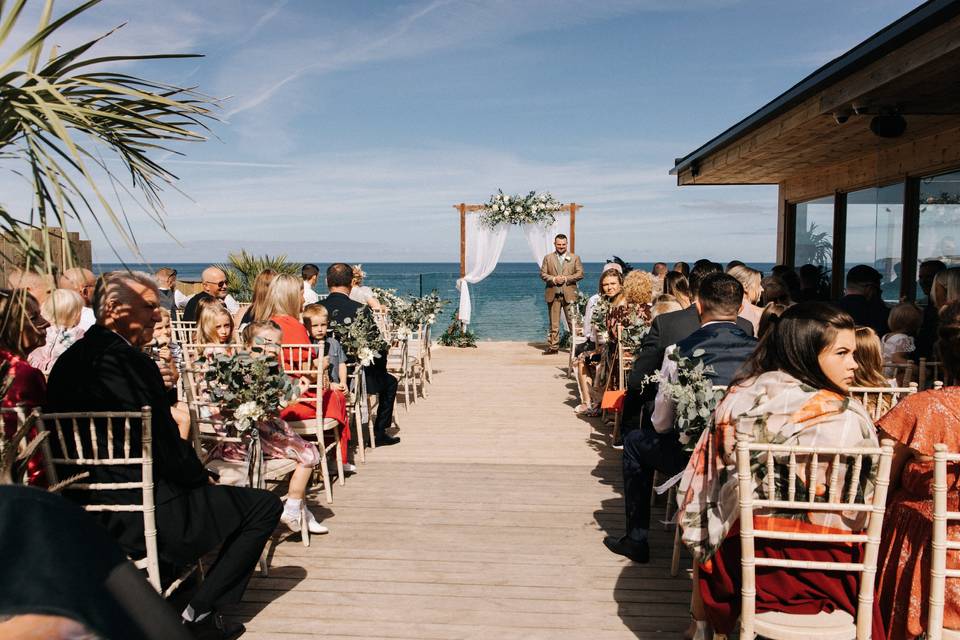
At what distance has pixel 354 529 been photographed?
13.6ft

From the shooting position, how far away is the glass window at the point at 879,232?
7.93 metres

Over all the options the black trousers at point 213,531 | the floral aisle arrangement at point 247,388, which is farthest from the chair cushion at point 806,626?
the floral aisle arrangement at point 247,388

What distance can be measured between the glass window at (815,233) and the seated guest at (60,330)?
30.3ft

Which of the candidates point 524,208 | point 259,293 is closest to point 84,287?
point 259,293

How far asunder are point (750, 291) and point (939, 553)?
131 inches

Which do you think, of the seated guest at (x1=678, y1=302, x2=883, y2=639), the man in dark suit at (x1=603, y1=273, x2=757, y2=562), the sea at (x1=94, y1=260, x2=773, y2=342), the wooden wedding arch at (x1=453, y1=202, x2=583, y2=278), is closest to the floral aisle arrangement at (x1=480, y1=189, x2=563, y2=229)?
the wooden wedding arch at (x1=453, y1=202, x2=583, y2=278)

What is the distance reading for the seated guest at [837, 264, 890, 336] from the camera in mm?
5562

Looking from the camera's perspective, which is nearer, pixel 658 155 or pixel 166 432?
pixel 166 432

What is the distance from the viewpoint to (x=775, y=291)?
5934 mm

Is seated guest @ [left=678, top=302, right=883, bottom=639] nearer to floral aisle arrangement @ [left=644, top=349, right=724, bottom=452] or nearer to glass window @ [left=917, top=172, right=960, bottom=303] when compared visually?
floral aisle arrangement @ [left=644, top=349, right=724, bottom=452]

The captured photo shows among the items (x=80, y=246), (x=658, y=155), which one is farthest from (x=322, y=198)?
(x=80, y=246)

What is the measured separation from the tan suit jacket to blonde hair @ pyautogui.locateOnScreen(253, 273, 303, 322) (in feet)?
23.5

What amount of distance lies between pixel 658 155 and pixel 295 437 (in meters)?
27.9

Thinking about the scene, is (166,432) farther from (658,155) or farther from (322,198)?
(658,155)
